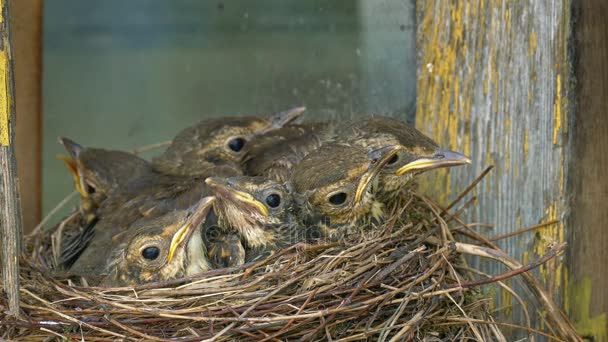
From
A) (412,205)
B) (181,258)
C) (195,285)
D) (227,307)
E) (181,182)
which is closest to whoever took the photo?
(227,307)

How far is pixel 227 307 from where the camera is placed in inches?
118

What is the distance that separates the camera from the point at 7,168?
284 cm

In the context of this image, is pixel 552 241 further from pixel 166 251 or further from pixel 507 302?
pixel 166 251

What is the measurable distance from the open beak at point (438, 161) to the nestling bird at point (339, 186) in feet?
0.33

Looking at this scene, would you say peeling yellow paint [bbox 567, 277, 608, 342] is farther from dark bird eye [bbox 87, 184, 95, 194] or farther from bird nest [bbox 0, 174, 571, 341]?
dark bird eye [bbox 87, 184, 95, 194]

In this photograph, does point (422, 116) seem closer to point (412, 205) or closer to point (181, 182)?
point (412, 205)

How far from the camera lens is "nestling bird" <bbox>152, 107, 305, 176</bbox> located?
423cm

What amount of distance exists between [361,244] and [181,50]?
2.27 meters

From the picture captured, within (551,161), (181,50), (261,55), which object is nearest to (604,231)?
(551,161)

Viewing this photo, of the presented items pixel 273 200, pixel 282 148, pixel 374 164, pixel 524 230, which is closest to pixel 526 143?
pixel 524 230

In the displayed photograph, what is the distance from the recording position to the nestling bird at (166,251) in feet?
11.2

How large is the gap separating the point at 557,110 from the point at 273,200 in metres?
1.11

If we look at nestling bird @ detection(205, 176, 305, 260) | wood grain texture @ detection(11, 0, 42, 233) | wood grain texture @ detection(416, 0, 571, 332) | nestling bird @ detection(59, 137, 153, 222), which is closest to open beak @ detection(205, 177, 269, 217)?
nestling bird @ detection(205, 176, 305, 260)

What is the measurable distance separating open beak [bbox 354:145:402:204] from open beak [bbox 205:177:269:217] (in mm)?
369
